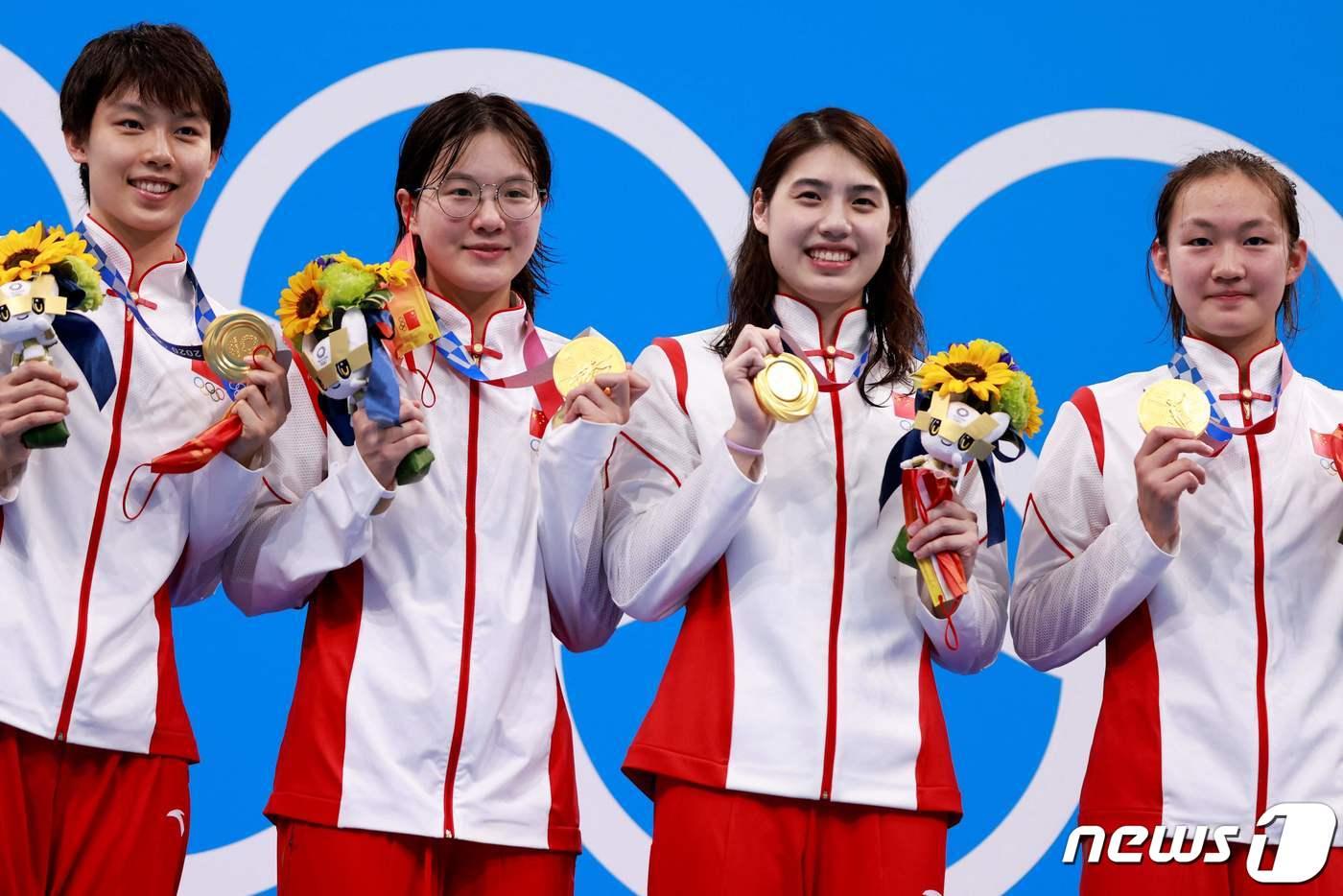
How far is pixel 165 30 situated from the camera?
2.95 m

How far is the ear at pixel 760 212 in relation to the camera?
3.07 meters

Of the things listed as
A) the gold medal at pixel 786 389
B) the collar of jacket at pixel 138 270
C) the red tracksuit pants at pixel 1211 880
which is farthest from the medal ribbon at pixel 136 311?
the red tracksuit pants at pixel 1211 880

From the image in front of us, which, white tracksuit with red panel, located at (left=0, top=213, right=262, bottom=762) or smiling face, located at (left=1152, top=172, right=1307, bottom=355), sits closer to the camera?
white tracksuit with red panel, located at (left=0, top=213, right=262, bottom=762)

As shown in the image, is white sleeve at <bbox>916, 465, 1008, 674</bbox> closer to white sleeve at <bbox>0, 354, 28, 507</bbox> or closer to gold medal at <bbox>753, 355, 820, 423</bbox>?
gold medal at <bbox>753, 355, 820, 423</bbox>

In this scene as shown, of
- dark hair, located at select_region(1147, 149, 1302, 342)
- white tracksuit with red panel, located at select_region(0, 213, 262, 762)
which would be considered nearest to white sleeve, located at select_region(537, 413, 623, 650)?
white tracksuit with red panel, located at select_region(0, 213, 262, 762)

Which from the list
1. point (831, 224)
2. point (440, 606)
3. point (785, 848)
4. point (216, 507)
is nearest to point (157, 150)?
point (216, 507)

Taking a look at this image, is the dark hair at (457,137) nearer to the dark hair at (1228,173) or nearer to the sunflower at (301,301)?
the sunflower at (301,301)

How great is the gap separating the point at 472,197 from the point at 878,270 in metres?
0.74

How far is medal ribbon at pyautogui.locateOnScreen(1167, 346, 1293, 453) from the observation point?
295cm

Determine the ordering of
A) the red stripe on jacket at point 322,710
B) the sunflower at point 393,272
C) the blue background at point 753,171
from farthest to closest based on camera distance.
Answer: the blue background at point 753,171
the sunflower at point 393,272
the red stripe on jacket at point 322,710

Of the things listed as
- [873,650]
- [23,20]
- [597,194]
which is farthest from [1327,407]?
[23,20]

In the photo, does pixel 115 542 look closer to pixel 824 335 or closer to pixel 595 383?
pixel 595 383

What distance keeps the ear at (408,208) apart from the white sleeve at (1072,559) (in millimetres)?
1218

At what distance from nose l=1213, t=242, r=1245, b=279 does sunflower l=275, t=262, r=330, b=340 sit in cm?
157
